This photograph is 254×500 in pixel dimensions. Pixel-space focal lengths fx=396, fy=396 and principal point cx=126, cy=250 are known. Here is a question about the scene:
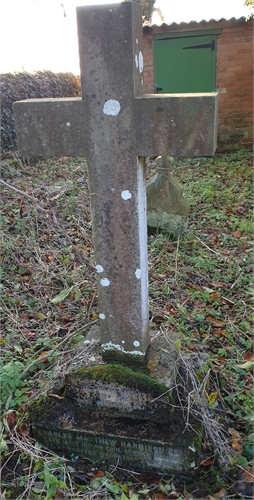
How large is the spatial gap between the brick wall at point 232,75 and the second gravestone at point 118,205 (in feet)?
25.2

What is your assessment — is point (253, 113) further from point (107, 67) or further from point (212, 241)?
point (107, 67)

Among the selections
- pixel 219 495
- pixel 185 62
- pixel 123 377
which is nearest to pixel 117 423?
pixel 123 377

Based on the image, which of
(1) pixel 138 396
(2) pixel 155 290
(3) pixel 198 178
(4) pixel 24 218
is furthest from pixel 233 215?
(1) pixel 138 396

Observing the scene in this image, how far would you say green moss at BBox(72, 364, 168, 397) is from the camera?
2316mm

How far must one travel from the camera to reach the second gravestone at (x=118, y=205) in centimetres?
190

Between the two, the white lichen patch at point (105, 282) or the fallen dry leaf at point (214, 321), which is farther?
the fallen dry leaf at point (214, 321)

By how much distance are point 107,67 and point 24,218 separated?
10.4 feet

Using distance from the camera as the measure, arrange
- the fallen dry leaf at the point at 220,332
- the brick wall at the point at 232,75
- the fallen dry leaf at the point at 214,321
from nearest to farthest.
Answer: the fallen dry leaf at the point at 220,332 < the fallen dry leaf at the point at 214,321 < the brick wall at the point at 232,75

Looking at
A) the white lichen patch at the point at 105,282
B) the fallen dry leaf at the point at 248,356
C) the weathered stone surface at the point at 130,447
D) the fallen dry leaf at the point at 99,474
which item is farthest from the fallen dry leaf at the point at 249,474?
the white lichen patch at the point at 105,282

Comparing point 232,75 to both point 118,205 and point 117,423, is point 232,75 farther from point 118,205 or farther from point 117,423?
point 117,423

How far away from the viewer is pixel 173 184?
5.28 metres

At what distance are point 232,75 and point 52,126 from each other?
789 centimetres

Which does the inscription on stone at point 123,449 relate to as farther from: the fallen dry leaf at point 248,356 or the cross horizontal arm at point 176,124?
the cross horizontal arm at point 176,124

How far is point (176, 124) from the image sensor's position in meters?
1.92
